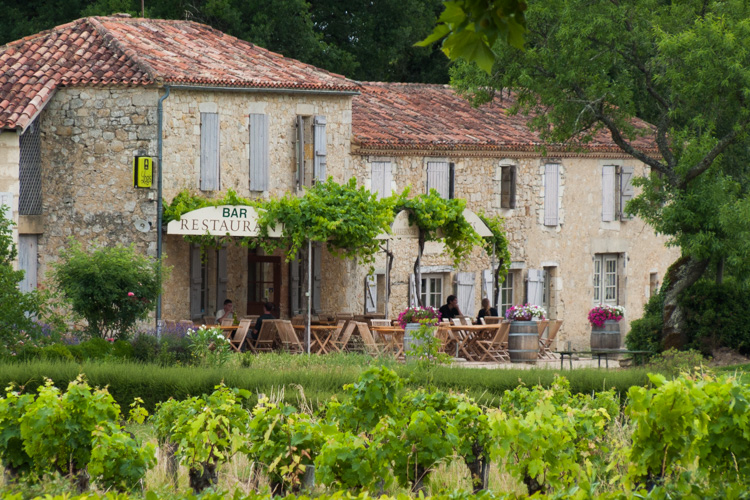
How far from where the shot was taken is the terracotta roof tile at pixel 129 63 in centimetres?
1930

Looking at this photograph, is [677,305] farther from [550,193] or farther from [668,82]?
[550,193]

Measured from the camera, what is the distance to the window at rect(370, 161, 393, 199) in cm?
2278

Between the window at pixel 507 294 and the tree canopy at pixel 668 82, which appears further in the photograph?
the window at pixel 507 294

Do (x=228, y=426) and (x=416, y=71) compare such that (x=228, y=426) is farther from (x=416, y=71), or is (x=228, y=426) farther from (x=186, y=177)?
(x=416, y=71)

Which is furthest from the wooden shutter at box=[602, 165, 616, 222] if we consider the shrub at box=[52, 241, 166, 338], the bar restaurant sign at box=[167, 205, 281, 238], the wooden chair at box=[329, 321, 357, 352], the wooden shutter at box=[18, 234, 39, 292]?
the shrub at box=[52, 241, 166, 338]

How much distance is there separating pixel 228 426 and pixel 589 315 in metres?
17.2

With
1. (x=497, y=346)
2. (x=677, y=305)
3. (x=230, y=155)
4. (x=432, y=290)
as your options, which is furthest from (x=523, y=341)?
(x=230, y=155)

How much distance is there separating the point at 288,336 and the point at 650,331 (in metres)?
6.64

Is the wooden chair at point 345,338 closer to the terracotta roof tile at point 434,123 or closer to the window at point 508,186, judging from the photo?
the terracotta roof tile at point 434,123

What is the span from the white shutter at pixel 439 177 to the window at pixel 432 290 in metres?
1.63

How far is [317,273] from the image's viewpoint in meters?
22.1

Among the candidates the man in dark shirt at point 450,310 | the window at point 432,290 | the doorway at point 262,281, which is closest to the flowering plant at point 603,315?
the window at point 432,290

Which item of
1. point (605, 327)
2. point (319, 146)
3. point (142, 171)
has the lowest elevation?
point (605, 327)

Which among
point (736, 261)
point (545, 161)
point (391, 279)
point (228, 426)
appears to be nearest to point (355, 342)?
point (391, 279)
